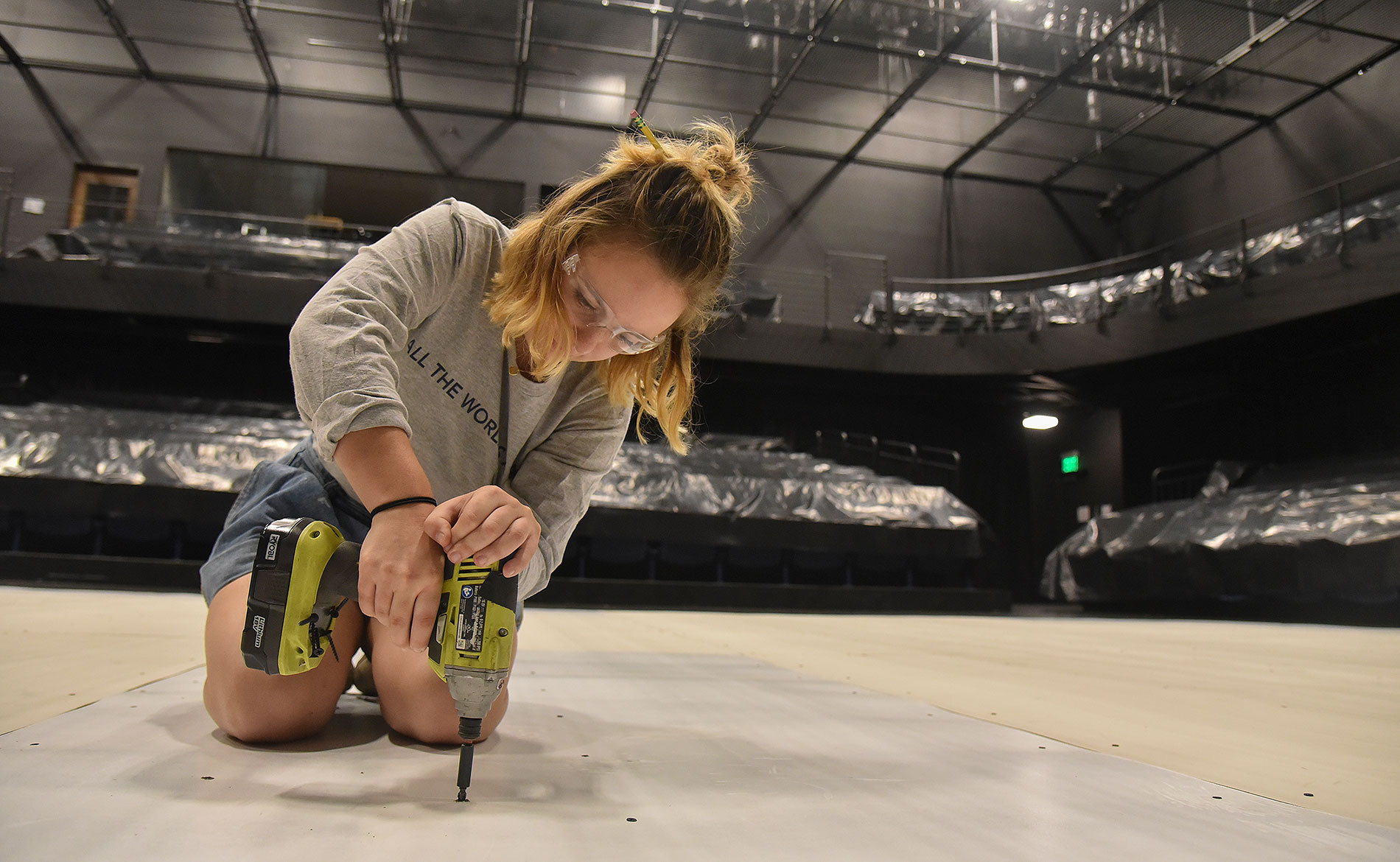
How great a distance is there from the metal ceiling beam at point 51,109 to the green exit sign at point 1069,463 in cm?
1055

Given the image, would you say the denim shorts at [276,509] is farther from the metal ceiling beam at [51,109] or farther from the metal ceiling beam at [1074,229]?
the metal ceiling beam at [1074,229]

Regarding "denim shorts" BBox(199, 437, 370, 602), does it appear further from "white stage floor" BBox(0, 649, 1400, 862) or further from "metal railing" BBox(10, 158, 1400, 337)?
"metal railing" BBox(10, 158, 1400, 337)

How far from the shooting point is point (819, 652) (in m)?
2.25

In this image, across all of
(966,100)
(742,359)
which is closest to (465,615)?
(742,359)

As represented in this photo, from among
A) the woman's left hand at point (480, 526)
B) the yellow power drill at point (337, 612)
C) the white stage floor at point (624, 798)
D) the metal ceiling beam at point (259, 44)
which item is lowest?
the white stage floor at point (624, 798)

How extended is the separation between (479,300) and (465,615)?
1.53 feet

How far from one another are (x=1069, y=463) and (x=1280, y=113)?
400cm

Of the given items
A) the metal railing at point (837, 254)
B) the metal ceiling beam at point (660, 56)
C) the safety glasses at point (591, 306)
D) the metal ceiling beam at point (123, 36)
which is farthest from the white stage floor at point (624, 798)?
the metal ceiling beam at point (123, 36)

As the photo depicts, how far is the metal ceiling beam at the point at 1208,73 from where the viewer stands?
19.8 feet

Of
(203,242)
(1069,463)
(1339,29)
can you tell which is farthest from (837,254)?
(203,242)

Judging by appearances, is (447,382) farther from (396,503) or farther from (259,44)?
(259,44)

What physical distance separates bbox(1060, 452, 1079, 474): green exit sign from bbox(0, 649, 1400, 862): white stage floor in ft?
27.0

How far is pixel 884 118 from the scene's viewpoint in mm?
7832

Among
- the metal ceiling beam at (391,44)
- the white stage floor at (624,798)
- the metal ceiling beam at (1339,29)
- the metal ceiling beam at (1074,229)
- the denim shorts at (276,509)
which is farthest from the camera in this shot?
the metal ceiling beam at (1074,229)
